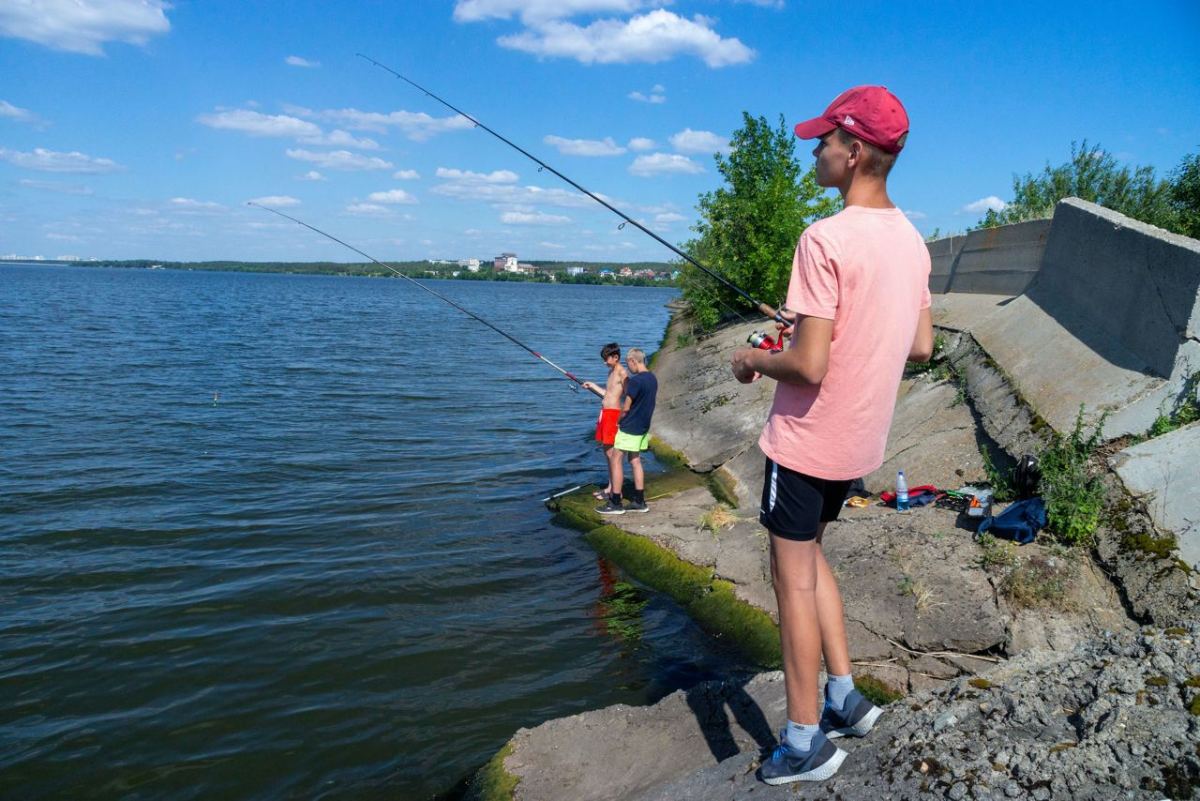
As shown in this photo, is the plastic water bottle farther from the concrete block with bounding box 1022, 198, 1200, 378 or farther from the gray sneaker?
the gray sneaker

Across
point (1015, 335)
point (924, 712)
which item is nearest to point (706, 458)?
point (1015, 335)

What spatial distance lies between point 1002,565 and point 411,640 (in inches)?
186

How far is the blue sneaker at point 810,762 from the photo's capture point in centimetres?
311

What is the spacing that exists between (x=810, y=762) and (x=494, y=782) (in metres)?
2.33

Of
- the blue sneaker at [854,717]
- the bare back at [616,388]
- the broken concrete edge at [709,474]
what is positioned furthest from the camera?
the bare back at [616,388]

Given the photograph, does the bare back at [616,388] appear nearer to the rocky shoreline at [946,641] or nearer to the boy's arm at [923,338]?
the rocky shoreline at [946,641]

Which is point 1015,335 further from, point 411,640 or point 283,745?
point 283,745

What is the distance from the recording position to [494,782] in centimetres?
479

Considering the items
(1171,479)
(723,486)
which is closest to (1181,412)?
(1171,479)

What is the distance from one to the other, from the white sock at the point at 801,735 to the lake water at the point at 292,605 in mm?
2815

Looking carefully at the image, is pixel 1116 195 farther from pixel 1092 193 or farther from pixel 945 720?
pixel 945 720

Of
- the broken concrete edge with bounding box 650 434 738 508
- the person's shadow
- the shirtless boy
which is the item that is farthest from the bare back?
the person's shadow

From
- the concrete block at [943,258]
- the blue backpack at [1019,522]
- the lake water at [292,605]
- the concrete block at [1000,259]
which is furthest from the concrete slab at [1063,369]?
the concrete block at [943,258]

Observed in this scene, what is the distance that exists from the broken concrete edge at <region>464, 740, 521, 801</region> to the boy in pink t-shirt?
196 cm
